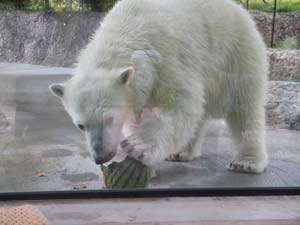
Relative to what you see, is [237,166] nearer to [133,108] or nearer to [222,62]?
[222,62]

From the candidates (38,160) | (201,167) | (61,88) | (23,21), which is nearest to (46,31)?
(23,21)

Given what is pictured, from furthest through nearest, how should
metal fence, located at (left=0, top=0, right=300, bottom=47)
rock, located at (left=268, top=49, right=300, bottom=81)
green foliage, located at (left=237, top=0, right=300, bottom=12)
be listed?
rock, located at (left=268, top=49, right=300, bottom=81) < green foliage, located at (left=237, top=0, right=300, bottom=12) < metal fence, located at (left=0, top=0, right=300, bottom=47)

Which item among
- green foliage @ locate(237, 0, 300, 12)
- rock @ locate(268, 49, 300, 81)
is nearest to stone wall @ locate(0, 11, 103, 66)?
green foliage @ locate(237, 0, 300, 12)

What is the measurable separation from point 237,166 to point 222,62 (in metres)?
0.43

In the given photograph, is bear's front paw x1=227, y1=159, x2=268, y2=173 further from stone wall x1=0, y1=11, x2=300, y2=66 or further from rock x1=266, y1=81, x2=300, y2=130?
stone wall x1=0, y1=11, x2=300, y2=66

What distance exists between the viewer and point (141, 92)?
1836 mm

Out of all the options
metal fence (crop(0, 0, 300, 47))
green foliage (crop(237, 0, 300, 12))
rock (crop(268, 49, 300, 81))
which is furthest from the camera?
rock (crop(268, 49, 300, 81))

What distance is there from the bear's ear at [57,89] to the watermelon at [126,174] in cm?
Result: 29

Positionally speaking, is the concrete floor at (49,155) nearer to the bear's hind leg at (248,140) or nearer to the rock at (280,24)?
the bear's hind leg at (248,140)

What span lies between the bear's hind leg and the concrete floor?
0.04 m

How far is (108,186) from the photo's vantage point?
1856mm

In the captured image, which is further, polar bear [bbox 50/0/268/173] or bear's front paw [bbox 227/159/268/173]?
bear's front paw [bbox 227/159/268/173]

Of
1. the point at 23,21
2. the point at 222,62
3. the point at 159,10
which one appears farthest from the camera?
the point at 222,62

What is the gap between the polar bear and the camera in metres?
1.80
